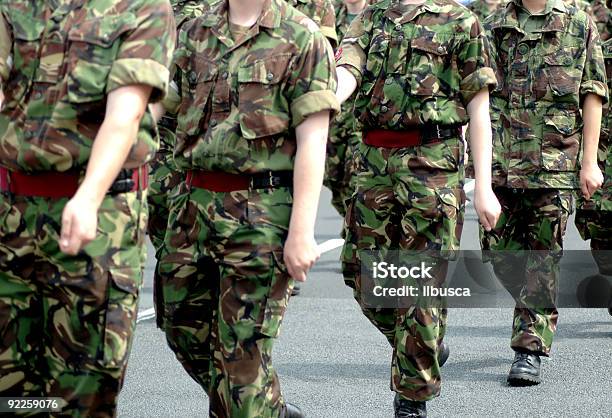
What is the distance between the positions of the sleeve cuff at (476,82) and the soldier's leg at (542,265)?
1.41m

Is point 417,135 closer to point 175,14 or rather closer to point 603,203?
point 175,14

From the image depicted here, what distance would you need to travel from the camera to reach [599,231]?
906 cm

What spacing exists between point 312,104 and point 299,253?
0.50m

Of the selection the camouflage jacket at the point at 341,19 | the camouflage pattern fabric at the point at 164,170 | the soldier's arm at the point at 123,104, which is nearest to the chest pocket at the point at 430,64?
the camouflage pattern fabric at the point at 164,170

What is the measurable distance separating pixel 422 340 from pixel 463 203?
0.66 metres

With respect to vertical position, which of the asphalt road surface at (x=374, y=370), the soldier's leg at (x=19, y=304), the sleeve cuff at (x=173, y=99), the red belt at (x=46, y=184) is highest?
the sleeve cuff at (x=173, y=99)

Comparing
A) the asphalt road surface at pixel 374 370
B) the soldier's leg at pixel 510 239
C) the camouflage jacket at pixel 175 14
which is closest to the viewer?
the asphalt road surface at pixel 374 370

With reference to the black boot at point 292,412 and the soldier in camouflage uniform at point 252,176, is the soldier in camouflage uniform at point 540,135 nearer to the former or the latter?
the black boot at point 292,412

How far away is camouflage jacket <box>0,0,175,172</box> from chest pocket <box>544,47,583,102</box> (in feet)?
11.7

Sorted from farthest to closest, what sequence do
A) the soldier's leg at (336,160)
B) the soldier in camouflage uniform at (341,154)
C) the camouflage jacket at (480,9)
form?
the camouflage jacket at (480,9), the soldier's leg at (336,160), the soldier in camouflage uniform at (341,154)

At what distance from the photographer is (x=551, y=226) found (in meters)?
7.59

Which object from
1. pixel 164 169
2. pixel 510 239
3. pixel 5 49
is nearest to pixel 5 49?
pixel 5 49

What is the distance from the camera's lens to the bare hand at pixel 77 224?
13.1 feet

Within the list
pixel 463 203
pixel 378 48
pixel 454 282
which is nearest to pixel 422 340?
pixel 463 203
